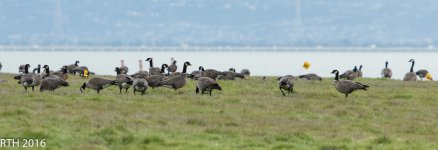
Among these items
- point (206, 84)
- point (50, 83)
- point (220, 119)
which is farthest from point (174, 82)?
point (220, 119)

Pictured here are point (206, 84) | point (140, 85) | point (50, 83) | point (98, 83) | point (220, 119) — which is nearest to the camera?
point (220, 119)

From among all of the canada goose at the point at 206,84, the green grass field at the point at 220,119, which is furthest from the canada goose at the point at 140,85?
the canada goose at the point at 206,84

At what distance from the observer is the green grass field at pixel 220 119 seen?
21828 millimetres

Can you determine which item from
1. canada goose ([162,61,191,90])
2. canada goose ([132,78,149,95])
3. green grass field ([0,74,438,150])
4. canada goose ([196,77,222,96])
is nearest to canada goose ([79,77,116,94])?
green grass field ([0,74,438,150])

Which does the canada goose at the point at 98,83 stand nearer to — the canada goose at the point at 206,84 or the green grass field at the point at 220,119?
the green grass field at the point at 220,119

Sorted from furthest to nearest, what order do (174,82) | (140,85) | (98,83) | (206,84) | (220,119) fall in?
(174,82) < (206,84) < (98,83) < (140,85) < (220,119)

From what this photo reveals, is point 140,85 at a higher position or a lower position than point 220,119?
higher

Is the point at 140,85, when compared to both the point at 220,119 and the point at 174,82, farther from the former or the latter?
the point at 220,119

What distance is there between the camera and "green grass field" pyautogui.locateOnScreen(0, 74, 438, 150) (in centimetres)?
2183

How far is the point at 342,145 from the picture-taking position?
21.9 meters

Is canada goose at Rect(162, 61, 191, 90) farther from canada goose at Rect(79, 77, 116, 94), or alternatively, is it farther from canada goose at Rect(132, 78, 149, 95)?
canada goose at Rect(79, 77, 116, 94)

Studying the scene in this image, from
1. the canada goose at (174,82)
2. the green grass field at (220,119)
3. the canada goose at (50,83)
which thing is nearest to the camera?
the green grass field at (220,119)

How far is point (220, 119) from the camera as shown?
84.6 feet

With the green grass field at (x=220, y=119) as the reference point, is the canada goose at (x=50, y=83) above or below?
above
